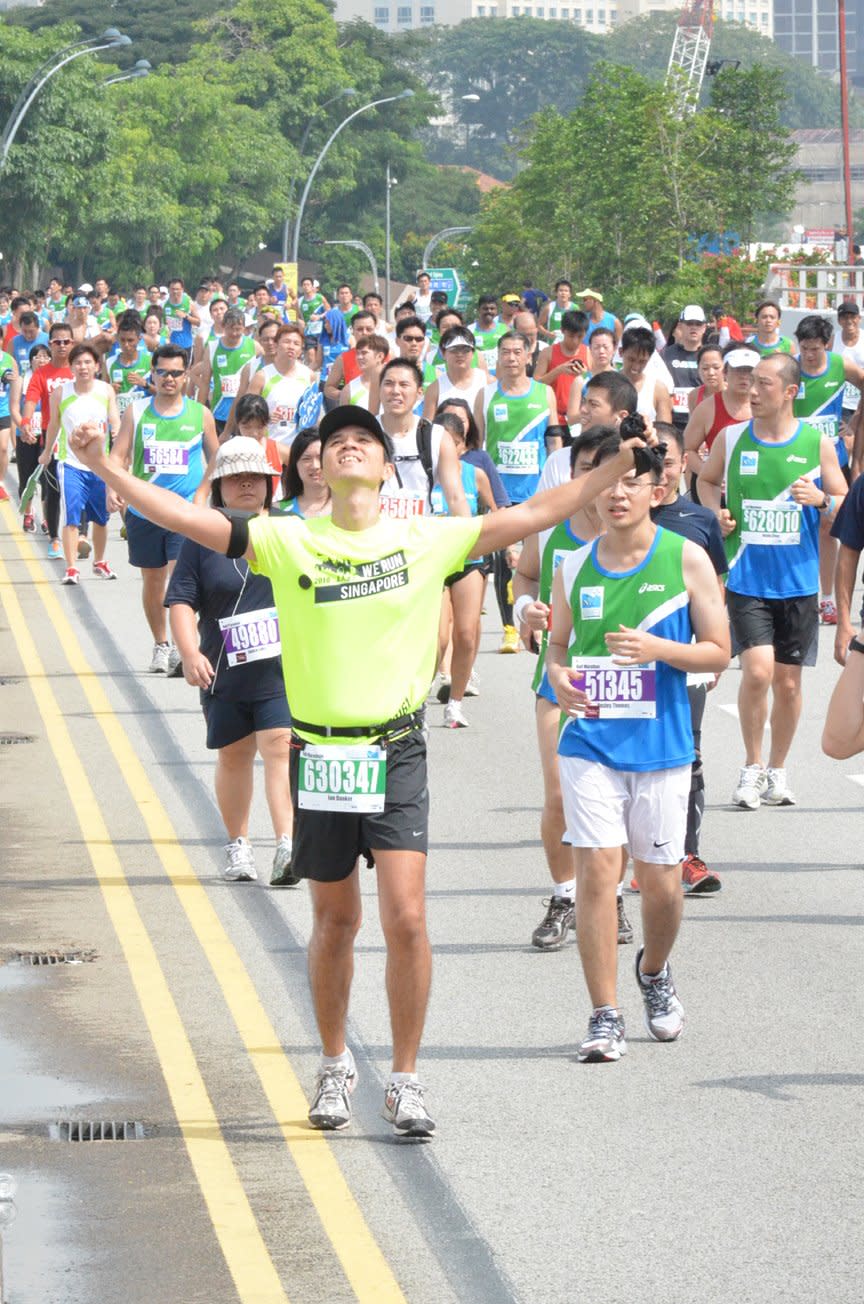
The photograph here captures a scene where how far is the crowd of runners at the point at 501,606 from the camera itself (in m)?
6.79

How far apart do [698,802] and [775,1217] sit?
155 inches

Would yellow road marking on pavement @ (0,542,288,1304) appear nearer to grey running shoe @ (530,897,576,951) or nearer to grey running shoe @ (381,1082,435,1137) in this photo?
grey running shoe @ (381,1082,435,1137)

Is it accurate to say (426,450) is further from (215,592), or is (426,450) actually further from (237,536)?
(237,536)

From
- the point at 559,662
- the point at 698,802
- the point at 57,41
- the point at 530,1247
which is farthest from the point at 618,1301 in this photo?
the point at 57,41

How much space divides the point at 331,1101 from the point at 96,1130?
2.06 feet

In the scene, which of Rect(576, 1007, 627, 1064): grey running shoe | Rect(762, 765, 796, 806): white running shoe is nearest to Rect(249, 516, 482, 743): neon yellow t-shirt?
Rect(576, 1007, 627, 1064): grey running shoe

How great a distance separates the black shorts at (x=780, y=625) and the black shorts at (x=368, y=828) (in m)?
4.99

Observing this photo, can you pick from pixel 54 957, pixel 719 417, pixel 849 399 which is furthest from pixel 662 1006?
pixel 849 399

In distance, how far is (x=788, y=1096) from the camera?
7234 millimetres

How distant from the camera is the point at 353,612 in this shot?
6.77 metres

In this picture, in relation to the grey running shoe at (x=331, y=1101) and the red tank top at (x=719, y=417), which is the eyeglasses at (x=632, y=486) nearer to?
the grey running shoe at (x=331, y=1101)

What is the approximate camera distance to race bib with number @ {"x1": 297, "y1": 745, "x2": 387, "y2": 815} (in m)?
6.75

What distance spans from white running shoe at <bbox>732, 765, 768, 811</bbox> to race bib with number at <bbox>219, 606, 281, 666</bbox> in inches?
98.8

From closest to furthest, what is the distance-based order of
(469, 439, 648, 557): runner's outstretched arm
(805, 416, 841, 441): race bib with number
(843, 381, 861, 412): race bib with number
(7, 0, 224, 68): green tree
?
1. (469, 439, 648, 557): runner's outstretched arm
2. (805, 416, 841, 441): race bib with number
3. (843, 381, 861, 412): race bib with number
4. (7, 0, 224, 68): green tree
